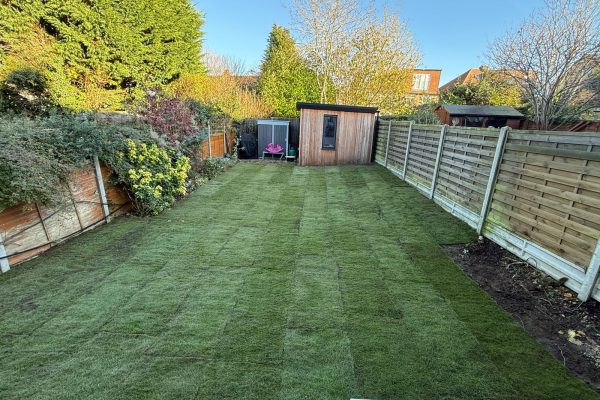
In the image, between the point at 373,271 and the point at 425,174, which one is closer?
the point at 373,271

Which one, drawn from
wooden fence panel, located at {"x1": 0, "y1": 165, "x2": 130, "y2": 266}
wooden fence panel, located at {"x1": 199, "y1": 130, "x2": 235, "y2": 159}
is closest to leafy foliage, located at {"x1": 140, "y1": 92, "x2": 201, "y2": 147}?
wooden fence panel, located at {"x1": 199, "y1": 130, "x2": 235, "y2": 159}

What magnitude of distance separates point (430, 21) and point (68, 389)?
60.4 feet

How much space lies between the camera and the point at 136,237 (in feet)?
13.5

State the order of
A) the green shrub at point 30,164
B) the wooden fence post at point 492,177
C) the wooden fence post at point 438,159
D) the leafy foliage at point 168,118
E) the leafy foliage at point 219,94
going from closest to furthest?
1. the green shrub at point 30,164
2. the wooden fence post at point 492,177
3. the wooden fence post at point 438,159
4. the leafy foliage at point 168,118
5. the leafy foliage at point 219,94

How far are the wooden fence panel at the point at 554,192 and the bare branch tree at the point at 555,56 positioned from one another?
35.2 ft

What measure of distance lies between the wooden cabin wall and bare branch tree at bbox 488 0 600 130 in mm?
6604

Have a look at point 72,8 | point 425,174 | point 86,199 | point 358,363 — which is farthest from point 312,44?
point 358,363

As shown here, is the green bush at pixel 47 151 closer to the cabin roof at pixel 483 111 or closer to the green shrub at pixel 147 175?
the green shrub at pixel 147 175

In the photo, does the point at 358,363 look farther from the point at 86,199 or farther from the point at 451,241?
the point at 86,199

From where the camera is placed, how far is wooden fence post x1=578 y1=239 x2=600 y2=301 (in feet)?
8.11

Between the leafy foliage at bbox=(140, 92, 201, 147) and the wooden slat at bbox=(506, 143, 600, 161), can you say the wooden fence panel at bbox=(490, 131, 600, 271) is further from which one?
the leafy foliage at bbox=(140, 92, 201, 147)

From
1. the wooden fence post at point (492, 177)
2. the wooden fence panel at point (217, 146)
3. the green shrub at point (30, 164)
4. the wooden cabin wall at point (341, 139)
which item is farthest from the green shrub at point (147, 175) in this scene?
the wooden cabin wall at point (341, 139)

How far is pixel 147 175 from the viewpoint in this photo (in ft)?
15.9

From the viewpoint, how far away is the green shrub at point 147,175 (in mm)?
4746
